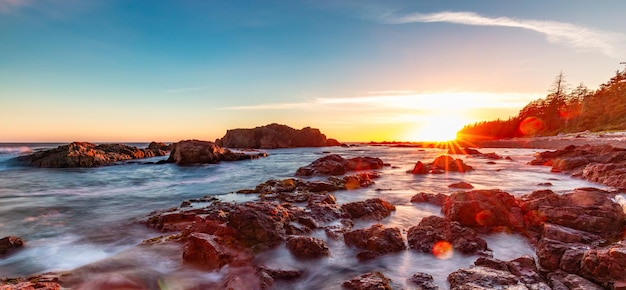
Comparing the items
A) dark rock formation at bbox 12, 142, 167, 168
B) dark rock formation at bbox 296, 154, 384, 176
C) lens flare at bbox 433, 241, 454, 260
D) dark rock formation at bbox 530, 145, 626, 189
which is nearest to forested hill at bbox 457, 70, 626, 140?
dark rock formation at bbox 530, 145, 626, 189

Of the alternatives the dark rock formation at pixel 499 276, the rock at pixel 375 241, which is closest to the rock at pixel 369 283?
the dark rock formation at pixel 499 276

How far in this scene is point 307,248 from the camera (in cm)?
636

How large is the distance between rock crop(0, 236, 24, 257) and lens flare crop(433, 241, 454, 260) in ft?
32.1

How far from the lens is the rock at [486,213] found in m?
7.63

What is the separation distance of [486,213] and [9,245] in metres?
11.9

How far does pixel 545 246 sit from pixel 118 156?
4005 centimetres

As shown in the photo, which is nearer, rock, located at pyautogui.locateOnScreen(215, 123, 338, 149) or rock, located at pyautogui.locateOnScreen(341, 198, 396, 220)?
rock, located at pyautogui.locateOnScreen(341, 198, 396, 220)

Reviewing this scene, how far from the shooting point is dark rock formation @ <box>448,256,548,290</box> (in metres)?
4.22

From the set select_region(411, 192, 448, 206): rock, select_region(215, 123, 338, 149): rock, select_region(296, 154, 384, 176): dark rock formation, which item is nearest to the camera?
select_region(411, 192, 448, 206): rock

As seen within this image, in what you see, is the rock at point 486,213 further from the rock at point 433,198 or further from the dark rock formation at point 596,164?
the dark rock formation at point 596,164

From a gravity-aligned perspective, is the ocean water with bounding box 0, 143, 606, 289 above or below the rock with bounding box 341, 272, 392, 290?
below

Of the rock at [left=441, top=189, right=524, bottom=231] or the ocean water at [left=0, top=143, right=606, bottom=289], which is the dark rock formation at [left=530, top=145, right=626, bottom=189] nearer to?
the ocean water at [left=0, top=143, right=606, bottom=289]

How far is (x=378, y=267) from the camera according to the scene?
19.0 ft

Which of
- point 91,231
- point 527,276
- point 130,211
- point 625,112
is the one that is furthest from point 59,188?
point 625,112
